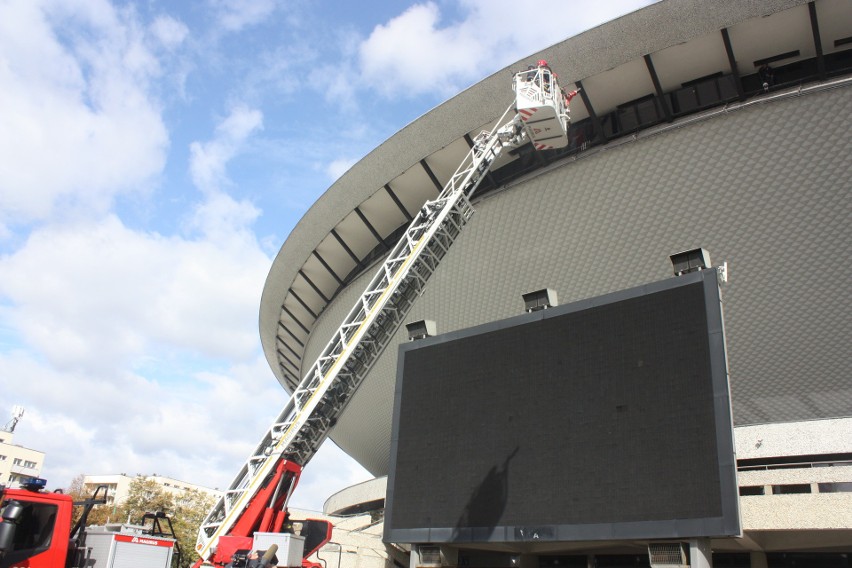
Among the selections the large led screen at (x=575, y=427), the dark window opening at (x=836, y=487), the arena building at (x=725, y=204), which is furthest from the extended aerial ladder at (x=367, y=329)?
the dark window opening at (x=836, y=487)

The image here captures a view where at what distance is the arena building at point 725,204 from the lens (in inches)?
622

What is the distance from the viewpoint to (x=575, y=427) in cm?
1229

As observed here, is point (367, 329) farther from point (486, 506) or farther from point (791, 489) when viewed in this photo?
point (791, 489)

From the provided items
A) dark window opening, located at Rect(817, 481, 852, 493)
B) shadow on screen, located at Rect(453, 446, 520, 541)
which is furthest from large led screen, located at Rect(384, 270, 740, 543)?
dark window opening, located at Rect(817, 481, 852, 493)

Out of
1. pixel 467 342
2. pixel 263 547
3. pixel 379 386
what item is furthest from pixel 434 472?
pixel 379 386

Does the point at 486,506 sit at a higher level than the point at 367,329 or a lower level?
lower

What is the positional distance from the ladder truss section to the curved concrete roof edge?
15.1ft

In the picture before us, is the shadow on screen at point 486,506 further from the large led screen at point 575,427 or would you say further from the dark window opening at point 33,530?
the dark window opening at point 33,530

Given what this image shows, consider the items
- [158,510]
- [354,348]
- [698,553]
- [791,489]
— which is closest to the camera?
[698,553]

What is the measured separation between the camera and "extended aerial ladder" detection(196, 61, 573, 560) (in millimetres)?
12547

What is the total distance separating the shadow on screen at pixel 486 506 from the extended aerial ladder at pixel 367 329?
312cm

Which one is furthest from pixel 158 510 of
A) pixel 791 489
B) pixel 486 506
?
pixel 791 489

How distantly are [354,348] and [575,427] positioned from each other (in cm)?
439

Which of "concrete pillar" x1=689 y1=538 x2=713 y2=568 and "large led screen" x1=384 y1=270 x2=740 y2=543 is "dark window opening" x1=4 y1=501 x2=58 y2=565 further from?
"concrete pillar" x1=689 y1=538 x2=713 y2=568
